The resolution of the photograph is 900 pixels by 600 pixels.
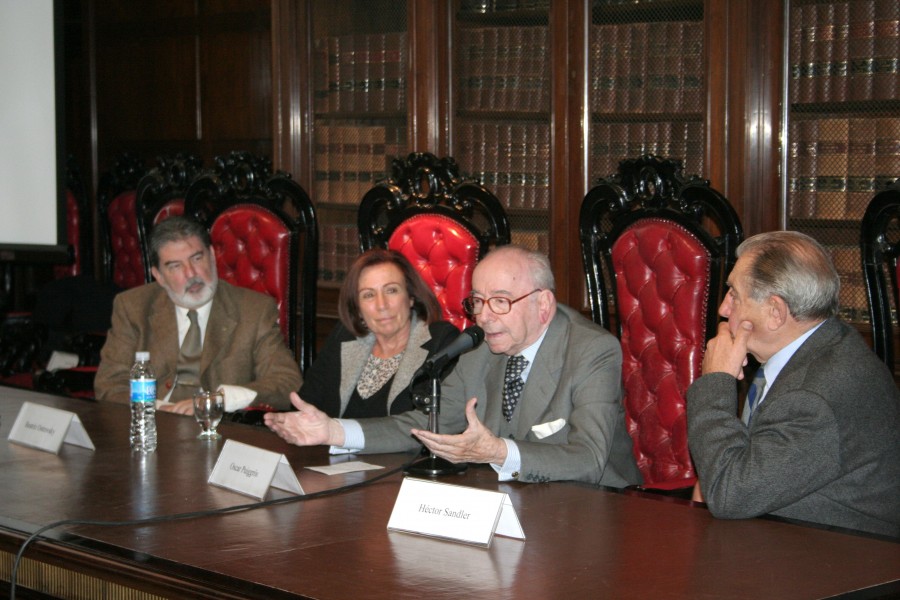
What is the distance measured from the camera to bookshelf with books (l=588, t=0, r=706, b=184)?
14.3 ft

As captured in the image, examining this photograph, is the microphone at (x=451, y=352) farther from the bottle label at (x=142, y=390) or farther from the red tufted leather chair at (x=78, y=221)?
the red tufted leather chair at (x=78, y=221)

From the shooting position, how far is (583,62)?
4.63 meters

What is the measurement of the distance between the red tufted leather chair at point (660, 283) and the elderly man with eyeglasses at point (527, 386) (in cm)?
37

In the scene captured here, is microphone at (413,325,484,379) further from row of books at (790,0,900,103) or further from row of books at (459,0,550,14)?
row of books at (459,0,550,14)

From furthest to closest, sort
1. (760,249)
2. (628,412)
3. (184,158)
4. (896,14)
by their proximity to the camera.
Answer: (184,158) < (896,14) < (628,412) < (760,249)

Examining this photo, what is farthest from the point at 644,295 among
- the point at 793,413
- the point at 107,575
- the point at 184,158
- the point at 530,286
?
the point at 184,158

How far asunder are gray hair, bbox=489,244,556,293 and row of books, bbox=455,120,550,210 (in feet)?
6.57

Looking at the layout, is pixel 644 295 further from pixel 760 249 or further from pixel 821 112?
pixel 821 112

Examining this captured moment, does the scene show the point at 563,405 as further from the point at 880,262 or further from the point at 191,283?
the point at 191,283

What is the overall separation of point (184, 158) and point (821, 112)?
2601mm

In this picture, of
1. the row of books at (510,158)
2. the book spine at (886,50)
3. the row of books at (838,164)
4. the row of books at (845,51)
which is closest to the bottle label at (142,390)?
the row of books at (510,158)

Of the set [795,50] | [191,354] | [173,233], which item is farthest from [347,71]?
[795,50]

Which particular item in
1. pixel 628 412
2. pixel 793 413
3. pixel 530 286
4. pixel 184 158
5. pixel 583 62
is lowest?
pixel 628 412

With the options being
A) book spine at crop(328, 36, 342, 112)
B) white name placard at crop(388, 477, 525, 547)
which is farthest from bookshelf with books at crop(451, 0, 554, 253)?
white name placard at crop(388, 477, 525, 547)
